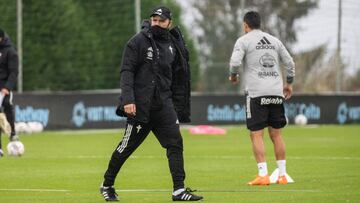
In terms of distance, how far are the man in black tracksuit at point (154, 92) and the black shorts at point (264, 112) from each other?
6.66ft

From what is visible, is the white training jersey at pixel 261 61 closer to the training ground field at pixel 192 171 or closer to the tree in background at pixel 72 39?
the training ground field at pixel 192 171

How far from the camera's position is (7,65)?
19375 millimetres

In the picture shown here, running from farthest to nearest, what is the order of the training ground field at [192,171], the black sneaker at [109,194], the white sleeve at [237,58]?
1. the white sleeve at [237,58]
2. the training ground field at [192,171]
3. the black sneaker at [109,194]

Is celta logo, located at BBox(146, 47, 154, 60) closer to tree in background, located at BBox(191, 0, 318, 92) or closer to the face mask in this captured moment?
the face mask

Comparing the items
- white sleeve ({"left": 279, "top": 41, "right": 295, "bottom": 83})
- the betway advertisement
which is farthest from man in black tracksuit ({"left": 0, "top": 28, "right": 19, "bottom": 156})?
the betway advertisement

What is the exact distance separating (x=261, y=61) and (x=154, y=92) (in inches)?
101

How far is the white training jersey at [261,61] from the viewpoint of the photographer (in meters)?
13.2

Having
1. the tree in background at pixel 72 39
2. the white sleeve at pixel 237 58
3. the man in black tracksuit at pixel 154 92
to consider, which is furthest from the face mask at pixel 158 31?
the tree in background at pixel 72 39

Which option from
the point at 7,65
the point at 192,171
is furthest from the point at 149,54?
the point at 7,65

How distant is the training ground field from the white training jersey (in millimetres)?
1237

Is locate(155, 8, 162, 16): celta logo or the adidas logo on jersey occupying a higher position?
locate(155, 8, 162, 16): celta logo

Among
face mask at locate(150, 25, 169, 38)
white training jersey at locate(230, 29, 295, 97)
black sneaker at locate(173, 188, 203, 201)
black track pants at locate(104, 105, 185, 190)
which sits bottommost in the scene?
black sneaker at locate(173, 188, 203, 201)

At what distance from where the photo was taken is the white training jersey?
1321 cm

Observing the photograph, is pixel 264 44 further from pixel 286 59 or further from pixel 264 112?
pixel 264 112
